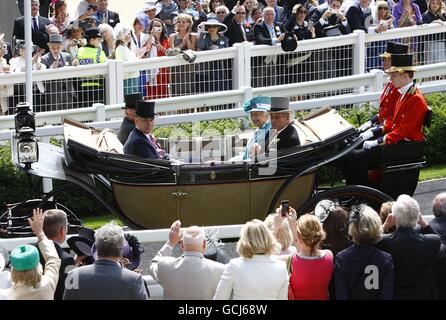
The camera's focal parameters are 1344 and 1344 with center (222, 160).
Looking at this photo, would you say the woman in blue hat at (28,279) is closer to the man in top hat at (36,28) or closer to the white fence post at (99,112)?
the white fence post at (99,112)

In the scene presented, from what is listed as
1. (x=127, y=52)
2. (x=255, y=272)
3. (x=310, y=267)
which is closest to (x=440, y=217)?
(x=310, y=267)

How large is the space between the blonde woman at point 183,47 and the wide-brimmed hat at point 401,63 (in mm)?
4813

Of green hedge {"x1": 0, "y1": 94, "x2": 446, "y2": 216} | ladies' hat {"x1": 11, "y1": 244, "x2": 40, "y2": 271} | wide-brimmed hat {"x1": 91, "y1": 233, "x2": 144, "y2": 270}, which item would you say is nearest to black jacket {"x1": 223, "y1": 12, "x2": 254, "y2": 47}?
green hedge {"x1": 0, "y1": 94, "x2": 446, "y2": 216}

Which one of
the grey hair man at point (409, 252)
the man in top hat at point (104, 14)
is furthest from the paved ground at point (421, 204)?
the man in top hat at point (104, 14)

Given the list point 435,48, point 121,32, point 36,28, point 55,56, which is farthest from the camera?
point 435,48

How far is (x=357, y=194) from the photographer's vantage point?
40.0 ft

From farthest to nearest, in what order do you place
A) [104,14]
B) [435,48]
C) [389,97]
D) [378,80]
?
[435,48] → [104,14] → [378,80] → [389,97]

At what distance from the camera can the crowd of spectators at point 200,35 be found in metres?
17.0

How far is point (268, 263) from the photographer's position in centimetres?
900

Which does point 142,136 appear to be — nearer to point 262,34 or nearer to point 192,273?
point 192,273

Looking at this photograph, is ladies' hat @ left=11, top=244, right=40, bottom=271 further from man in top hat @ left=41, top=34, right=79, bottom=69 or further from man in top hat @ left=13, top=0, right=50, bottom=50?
man in top hat @ left=13, top=0, right=50, bottom=50

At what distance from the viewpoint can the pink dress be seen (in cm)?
932

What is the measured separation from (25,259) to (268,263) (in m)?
1.61
